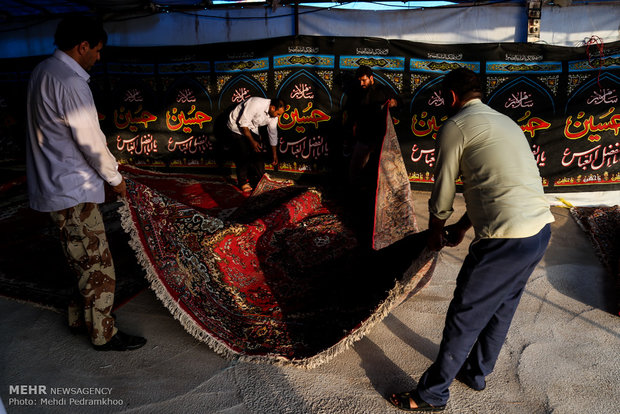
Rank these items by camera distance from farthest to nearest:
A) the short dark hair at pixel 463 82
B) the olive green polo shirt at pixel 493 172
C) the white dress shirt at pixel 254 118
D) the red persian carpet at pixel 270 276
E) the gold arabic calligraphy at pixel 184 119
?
the gold arabic calligraphy at pixel 184 119
the white dress shirt at pixel 254 118
the red persian carpet at pixel 270 276
the short dark hair at pixel 463 82
the olive green polo shirt at pixel 493 172

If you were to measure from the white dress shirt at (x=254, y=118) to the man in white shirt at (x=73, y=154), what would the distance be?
356cm

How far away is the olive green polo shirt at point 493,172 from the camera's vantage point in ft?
5.76

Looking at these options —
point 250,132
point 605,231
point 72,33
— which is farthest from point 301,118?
point 72,33

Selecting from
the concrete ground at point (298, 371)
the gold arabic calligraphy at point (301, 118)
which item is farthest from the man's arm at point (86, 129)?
the gold arabic calligraphy at point (301, 118)

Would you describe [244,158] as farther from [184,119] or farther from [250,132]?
[184,119]

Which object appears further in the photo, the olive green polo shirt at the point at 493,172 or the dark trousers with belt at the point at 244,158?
the dark trousers with belt at the point at 244,158

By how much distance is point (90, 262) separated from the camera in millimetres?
2234

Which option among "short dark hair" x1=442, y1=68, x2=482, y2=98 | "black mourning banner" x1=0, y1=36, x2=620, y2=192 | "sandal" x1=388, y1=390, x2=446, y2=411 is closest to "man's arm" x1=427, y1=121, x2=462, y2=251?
"short dark hair" x1=442, y1=68, x2=482, y2=98

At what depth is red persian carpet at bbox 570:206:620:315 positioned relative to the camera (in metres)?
3.60

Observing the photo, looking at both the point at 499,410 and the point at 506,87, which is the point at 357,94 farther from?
the point at 499,410

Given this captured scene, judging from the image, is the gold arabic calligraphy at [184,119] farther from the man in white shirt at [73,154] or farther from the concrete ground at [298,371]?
the man in white shirt at [73,154]

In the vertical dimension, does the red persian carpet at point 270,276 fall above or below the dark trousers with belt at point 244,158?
below

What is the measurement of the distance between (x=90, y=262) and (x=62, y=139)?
25.6 inches

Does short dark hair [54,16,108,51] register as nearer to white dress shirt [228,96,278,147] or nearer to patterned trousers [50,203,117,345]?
patterned trousers [50,203,117,345]
